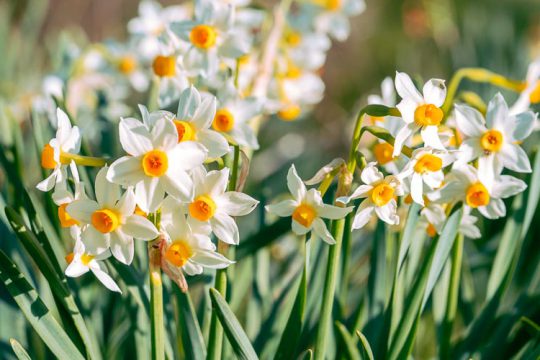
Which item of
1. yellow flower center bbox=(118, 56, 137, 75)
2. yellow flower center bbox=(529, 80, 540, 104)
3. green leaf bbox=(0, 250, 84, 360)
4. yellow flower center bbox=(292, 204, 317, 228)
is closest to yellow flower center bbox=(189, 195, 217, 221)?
yellow flower center bbox=(292, 204, 317, 228)

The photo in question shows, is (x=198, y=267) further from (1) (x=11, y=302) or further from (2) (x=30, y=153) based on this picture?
(2) (x=30, y=153)

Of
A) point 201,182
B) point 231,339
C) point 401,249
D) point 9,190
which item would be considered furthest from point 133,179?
point 9,190

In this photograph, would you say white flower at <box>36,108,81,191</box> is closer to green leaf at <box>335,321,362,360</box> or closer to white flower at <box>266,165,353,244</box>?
white flower at <box>266,165,353,244</box>

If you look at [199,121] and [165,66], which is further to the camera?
[165,66]

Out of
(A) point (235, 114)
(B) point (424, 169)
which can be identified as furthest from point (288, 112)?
(B) point (424, 169)

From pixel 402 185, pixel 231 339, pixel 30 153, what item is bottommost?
pixel 30 153

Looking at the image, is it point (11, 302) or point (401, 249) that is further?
point (11, 302)

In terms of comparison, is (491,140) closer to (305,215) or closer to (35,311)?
(305,215)
